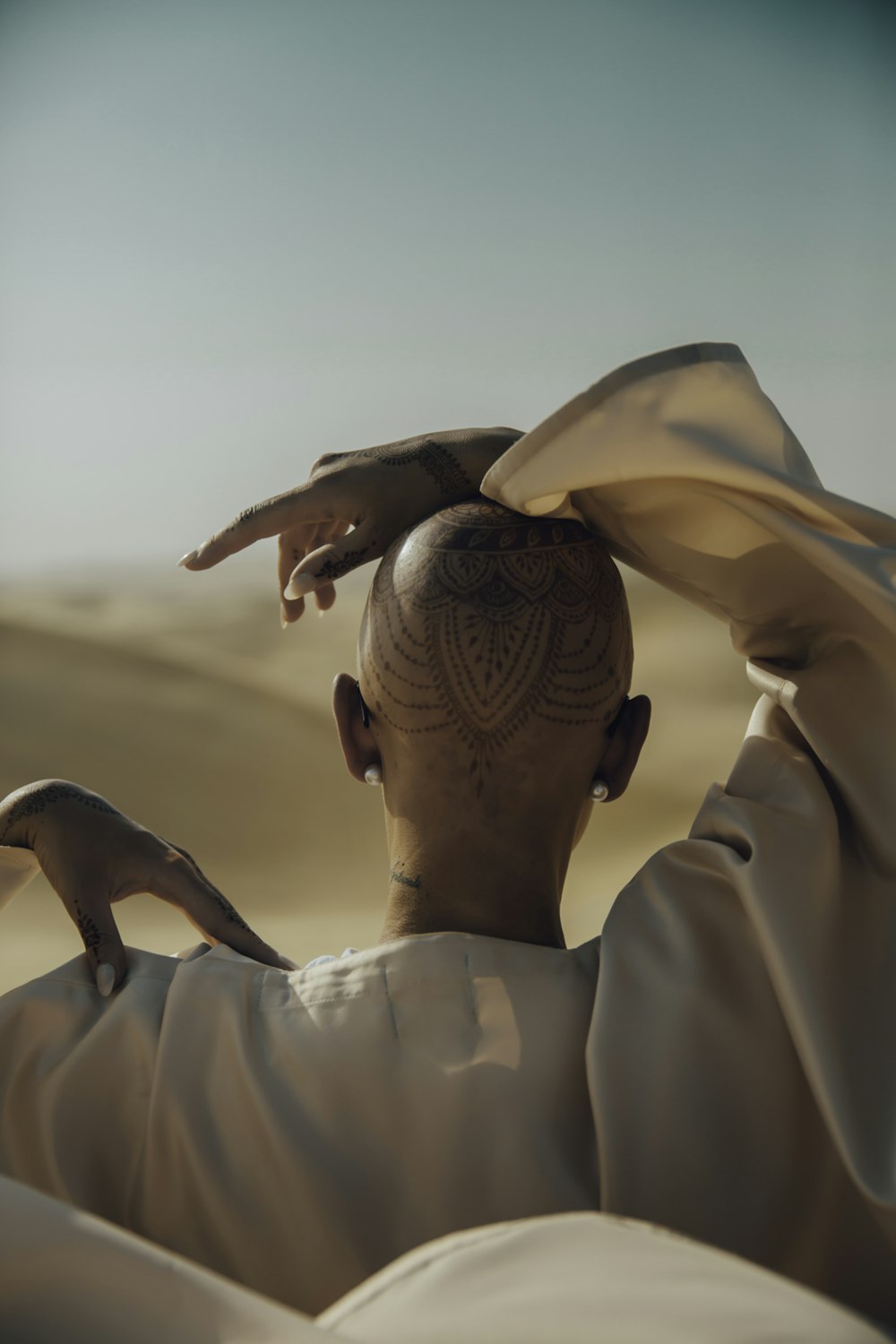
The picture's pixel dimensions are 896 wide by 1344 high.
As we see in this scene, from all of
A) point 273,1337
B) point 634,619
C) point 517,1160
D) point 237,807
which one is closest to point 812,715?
point 517,1160

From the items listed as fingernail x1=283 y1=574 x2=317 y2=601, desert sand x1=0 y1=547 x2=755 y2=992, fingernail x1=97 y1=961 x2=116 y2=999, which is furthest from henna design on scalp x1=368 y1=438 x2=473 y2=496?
desert sand x1=0 y1=547 x2=755 y2=992

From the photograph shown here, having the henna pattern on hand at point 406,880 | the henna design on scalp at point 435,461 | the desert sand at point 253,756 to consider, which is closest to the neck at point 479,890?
the henna pattern on hand at point 406,880

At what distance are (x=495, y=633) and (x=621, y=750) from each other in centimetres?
16

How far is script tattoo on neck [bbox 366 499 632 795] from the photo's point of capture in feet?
3.43

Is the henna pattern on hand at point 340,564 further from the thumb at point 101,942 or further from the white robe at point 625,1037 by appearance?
the thumb at point 101,942

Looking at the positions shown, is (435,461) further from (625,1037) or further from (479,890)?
(625,1037)

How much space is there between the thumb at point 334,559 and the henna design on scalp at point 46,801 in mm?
246

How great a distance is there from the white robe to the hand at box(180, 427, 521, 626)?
20 centimetres

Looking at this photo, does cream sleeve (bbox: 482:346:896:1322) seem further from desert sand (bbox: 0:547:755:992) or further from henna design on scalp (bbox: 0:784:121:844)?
desert sand (bbox: 0:547:755:992)

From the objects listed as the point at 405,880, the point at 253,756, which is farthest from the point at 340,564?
the point at 253,756

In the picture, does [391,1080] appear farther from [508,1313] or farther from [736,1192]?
[508,1313]

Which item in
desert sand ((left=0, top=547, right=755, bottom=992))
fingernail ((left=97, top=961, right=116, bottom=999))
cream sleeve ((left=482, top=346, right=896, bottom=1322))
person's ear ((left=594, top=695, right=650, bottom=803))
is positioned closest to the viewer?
cream sleeve ((left=482, top=346, right=896, bottom=1322))

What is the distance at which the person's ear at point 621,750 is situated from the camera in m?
1.10

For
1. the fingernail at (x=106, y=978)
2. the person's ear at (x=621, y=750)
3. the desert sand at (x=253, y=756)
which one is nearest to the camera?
the fingernail at (x=106, y=978)
